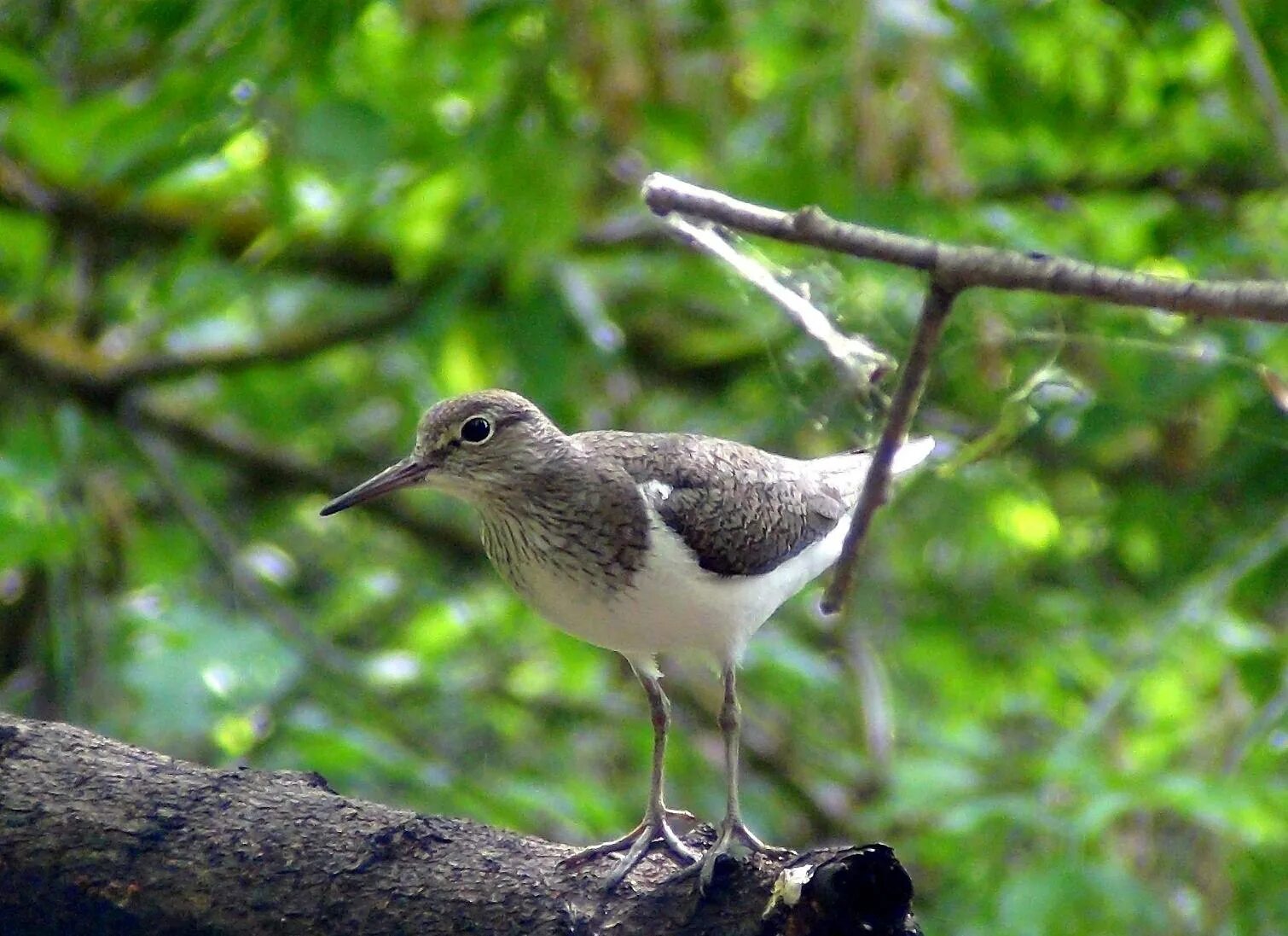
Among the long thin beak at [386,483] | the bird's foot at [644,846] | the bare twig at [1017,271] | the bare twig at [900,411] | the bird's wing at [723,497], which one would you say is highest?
the bare twig at [1017,271]

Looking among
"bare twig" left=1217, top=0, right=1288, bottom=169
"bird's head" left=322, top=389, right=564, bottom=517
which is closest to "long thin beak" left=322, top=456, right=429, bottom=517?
"bird's head" left=322, top=389, right=564, bottom=517

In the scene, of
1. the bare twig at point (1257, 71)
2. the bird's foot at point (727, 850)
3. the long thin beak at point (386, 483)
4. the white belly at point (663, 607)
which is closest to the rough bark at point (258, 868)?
the bird's foot at point (727, 850)

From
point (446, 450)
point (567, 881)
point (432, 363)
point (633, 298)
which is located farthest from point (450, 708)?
point (567, 881)

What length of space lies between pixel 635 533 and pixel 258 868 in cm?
129

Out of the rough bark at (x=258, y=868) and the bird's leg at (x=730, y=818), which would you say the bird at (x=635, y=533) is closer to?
the bird's leg at (x=730, y=818)

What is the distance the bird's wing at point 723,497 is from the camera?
3.92m

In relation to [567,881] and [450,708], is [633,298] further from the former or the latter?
[567,881]

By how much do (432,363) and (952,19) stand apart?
287 cm

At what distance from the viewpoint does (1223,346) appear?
532 cm

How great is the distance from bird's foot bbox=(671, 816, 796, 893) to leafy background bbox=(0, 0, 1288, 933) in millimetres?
1046

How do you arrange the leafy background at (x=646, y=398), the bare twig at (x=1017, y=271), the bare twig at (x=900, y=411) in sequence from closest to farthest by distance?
the bare twig at (x=1017, y=271) < the bare twig at (x=900, y=411) < the leafy background at (x=646, y=398)

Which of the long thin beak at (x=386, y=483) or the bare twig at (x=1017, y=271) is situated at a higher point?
the bare twig at (x=1017, y=271)

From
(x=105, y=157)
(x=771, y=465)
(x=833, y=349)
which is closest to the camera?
(x=833, y=349)

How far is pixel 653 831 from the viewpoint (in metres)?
3.83
